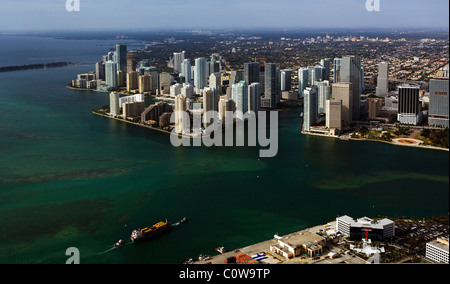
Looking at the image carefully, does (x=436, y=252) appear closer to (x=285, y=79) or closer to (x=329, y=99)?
(x=329, y=99)

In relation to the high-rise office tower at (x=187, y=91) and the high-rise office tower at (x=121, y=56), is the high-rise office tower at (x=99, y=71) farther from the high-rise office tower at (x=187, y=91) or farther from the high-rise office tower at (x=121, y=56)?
the high-rise office tower at (x=187, y=91)

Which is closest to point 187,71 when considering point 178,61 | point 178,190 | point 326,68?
point 178,61

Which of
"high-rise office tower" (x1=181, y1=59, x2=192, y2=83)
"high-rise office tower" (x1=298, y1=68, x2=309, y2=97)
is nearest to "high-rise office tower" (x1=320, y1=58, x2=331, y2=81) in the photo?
"high-rise office tower" (x1=298, y1=68, x2=309, y2=97)

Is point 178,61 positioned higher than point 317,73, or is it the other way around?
point 178,61

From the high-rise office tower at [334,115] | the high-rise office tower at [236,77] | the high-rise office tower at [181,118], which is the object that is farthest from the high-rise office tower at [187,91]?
the high-rise office tower at [334,115]
